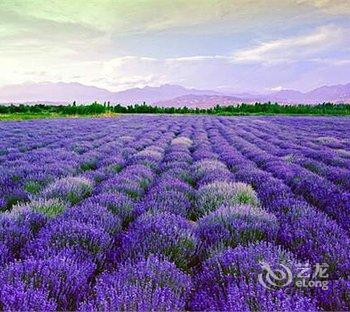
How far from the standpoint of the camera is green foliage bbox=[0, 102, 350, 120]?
58722 mm

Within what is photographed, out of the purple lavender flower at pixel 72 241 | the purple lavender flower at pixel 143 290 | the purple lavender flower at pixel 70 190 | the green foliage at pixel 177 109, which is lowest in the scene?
the green foliage at pixel 177 109

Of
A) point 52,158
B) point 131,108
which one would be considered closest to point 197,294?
point 52,158

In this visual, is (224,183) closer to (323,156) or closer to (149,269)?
(149,269)

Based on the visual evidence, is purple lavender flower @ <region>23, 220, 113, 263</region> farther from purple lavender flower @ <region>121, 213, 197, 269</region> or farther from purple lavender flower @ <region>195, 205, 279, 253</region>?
purple lavender flower @ <region>195, 205, 279, 253</region>

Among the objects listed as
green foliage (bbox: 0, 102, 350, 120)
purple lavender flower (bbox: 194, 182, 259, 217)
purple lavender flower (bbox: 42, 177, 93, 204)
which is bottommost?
green foliage (bbox: 0, 102, 350, 120)

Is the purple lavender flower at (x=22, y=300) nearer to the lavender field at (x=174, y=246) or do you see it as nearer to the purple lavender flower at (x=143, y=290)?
the lavender field at (x=174, y=246)

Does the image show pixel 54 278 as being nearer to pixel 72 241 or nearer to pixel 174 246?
pixel 72 241

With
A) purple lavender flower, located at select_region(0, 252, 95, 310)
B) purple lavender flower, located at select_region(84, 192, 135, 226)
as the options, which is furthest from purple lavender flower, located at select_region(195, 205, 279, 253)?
purple lavender flower, located at select_region(0, 252, 95, 310)

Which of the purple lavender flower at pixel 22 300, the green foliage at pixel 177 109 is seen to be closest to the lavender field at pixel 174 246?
the purple lavender flower at pixel 22 300
